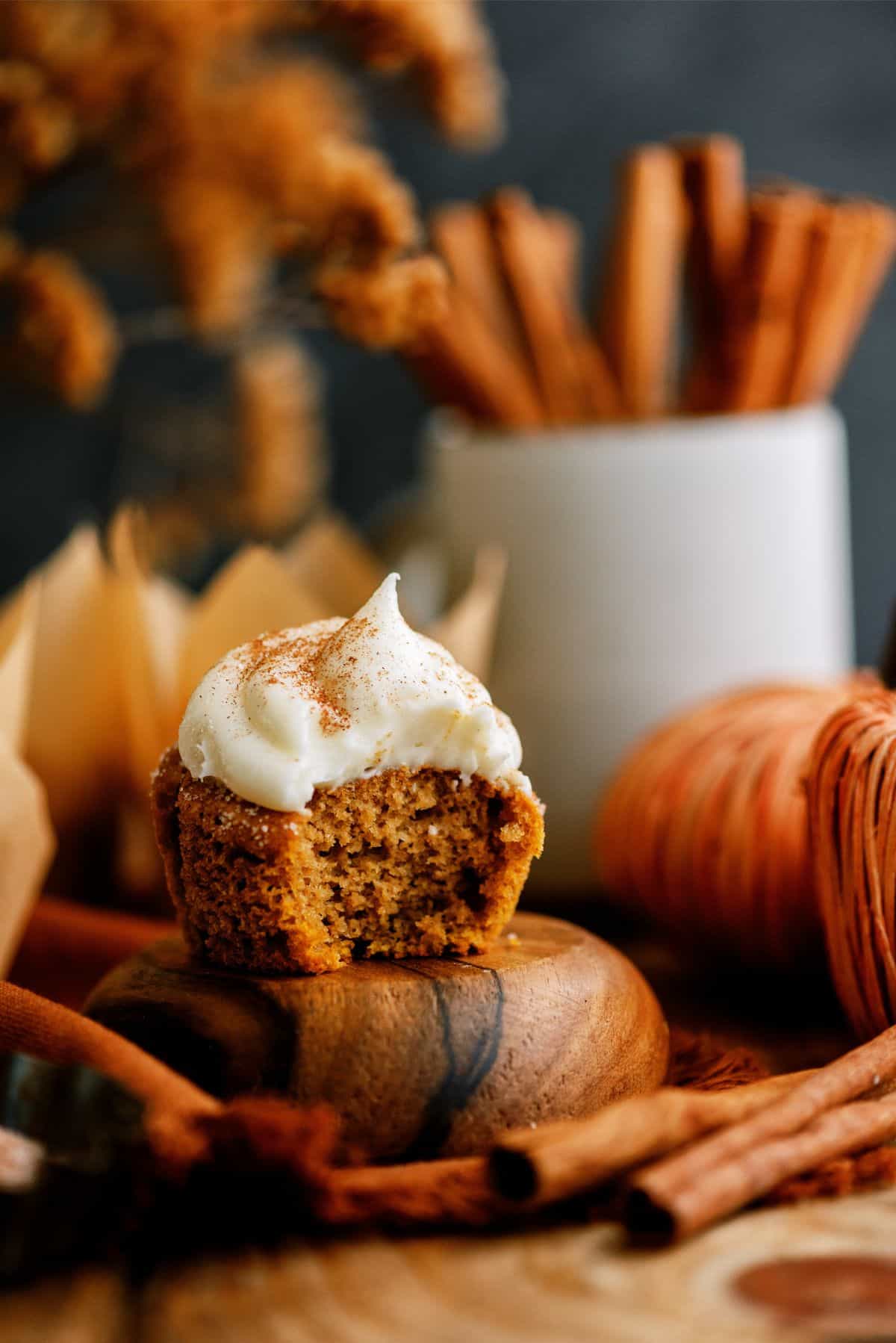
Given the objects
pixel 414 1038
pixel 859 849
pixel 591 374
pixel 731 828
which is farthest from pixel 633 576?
pixel 414 1038

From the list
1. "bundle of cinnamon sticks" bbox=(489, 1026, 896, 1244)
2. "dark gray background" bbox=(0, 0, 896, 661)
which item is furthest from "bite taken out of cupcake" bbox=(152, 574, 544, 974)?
"dark gray background" bbox=(0, 0, 896, 661)

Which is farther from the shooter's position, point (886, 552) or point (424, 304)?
point (886, 552)

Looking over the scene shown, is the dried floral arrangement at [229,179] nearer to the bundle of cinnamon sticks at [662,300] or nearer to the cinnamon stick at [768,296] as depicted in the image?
the bundle of cinnamon sticks at [662,300]

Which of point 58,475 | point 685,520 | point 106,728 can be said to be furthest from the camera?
point 58,475

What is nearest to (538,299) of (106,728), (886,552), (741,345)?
(741,345)

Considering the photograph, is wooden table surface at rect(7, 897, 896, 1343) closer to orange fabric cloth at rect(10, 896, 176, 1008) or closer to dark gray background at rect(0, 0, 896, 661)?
orange fabric cloth at rect(10, 896, 176, 1008)

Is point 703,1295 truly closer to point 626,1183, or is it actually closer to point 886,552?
point 626,1183
